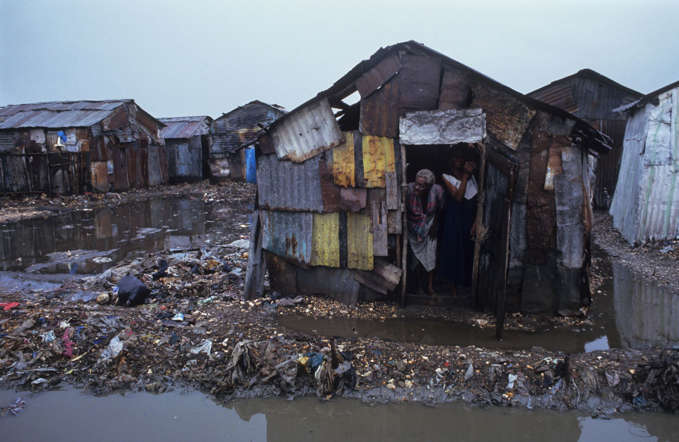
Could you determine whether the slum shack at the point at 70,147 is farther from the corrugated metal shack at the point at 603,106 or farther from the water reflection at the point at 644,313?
the water reflection at the point at 644,313

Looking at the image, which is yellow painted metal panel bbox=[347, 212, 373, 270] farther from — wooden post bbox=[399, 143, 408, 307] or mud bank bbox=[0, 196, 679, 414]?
mud bank bbox=[0, 196, 679, 414]

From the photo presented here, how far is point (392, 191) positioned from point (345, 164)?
74cm

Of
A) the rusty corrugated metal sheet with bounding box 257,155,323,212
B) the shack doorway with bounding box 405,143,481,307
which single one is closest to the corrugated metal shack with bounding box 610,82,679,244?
the shack doorway with bounding box 405,143,481,307

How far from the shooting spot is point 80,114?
1928 cm

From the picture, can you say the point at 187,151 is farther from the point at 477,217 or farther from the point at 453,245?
the point at 477,217

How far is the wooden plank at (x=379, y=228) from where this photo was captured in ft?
19.0

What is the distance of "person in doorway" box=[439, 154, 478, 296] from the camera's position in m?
5.86

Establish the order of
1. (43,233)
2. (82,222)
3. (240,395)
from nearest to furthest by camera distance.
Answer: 1. (240,395)
2. (43,233)
3. (82,222)

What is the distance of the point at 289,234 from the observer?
630cm

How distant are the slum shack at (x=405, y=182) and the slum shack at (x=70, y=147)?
15.5 metres

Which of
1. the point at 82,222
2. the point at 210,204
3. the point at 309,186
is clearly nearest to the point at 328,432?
the point at 309,186

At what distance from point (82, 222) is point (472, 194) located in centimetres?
1222

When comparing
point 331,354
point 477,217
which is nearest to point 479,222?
point 477,217

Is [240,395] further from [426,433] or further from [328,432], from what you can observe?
[426,433]
